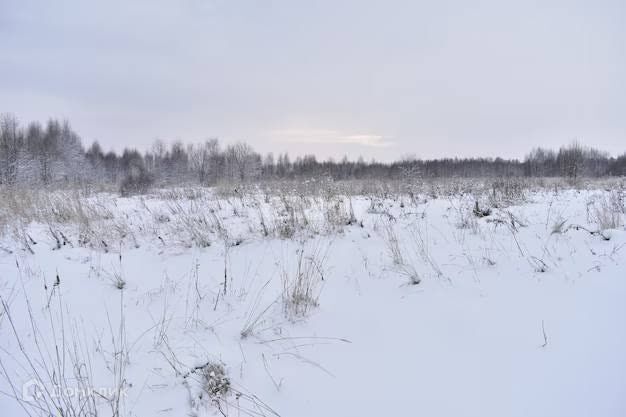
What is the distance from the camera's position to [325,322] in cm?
246

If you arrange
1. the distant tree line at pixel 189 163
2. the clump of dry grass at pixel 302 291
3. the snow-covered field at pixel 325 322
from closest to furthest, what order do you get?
the snow-covered field at pixel 325 322, the clump of dry grass at pixel 302 291, the distant tree line at pixel 189 163

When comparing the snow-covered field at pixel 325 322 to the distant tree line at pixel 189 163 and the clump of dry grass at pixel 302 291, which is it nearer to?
the clump of dry grass at pixel 302 291

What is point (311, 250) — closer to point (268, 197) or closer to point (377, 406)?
point (377, 406)

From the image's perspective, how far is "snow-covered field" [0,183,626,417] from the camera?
5.62ft

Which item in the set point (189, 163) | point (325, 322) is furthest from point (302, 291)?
point (189, 163)

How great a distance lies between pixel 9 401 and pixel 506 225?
15.5 ft

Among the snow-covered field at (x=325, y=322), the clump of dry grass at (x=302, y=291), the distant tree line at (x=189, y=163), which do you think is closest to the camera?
the snow-covered field at (x=325, y=322)

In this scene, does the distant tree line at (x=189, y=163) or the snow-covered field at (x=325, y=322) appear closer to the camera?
the snow-covered field at (x=325, y=322)

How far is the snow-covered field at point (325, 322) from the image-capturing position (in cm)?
171

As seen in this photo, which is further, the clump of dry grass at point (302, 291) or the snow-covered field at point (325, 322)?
the clump of dry grass at point (302, 291)

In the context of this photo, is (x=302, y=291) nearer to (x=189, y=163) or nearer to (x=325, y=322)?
(x=325, y=322)

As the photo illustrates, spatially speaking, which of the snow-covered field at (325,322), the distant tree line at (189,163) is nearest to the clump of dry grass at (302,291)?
the snow-covered field at (325,322)

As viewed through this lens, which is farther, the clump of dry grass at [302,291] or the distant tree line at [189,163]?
the distant tree line at [189,163]

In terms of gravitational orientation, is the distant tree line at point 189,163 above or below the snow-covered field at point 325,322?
above
